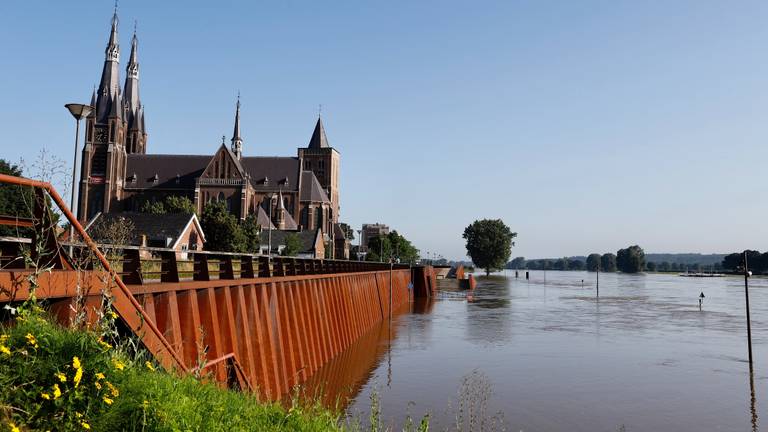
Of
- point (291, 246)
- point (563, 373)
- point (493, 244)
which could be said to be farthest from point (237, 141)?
point (563, 373)

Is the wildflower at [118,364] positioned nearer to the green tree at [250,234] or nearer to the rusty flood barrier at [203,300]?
the rusty flood barrier at [203,300]

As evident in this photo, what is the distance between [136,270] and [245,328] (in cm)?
585

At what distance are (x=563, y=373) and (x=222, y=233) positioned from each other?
186 ft

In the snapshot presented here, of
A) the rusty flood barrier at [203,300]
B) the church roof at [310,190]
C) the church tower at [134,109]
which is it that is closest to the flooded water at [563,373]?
the rusty flood barrier at [203,300]

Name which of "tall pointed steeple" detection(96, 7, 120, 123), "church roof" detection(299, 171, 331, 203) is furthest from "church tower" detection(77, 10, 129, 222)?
"church roof" detection(299, 171, 331, 203)

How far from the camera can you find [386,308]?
53.3m

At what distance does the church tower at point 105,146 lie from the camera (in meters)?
109

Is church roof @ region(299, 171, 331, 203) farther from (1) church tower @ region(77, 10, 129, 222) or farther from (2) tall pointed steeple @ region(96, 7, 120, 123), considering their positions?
(2) tall pointed steeple @ region(96, 7, 120, 123)

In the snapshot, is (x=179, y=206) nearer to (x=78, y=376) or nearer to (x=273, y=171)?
(x=273, y=171)

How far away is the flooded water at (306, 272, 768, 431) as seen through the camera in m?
21.4

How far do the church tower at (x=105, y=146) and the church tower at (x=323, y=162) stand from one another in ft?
141

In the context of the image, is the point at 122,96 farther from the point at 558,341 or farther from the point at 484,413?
the point at 484,413

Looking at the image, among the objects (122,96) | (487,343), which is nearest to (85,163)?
(122,96)

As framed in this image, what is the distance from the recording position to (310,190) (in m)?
128
